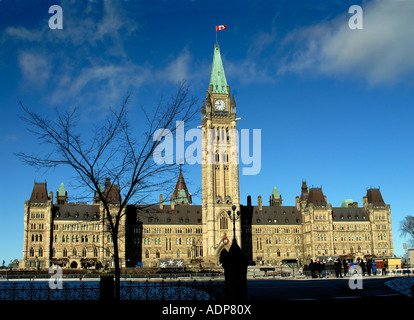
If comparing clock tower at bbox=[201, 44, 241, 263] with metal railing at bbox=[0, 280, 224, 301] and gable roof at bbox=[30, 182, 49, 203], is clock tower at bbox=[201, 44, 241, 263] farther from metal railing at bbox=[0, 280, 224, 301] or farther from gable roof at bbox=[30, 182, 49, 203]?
metal railing at bbox=[0, 280, 224, 301]

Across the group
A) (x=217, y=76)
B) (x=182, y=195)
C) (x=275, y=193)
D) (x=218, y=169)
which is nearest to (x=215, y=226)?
(x=218, y=169)

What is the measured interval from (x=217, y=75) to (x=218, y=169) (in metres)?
23.4

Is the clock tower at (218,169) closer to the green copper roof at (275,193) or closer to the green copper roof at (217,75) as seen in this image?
the green copper roof at (217,75)

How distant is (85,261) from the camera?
97.4m

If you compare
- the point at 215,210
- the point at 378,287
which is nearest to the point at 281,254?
the point at 215,210

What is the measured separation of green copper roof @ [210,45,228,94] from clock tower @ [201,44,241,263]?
0.77 ft

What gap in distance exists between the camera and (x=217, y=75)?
11538 centimetres

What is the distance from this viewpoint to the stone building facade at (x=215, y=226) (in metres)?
100

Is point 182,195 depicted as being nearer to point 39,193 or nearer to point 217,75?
point 217,75

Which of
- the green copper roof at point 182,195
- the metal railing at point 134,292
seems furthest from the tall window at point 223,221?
the metal railing at point 134,292

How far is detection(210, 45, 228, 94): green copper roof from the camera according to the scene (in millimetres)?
114125

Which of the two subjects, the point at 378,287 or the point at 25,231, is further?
the point at 25,231
